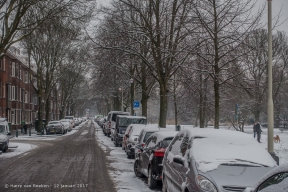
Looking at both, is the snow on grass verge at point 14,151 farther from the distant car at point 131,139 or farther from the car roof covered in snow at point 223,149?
the car roof covered in snow at point 223,149

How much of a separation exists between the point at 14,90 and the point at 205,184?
48969 mm

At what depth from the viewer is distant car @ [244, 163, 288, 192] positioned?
13.0 ft

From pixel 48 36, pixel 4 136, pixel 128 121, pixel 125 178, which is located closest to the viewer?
pixel 125 178

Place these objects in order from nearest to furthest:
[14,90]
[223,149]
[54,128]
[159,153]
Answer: [223,149], [159,153], [54,128], [14,90]

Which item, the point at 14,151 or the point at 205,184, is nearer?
the point at 205,184

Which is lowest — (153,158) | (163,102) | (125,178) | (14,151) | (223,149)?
(14,151)

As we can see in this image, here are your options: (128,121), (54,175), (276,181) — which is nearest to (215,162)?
(276,181)

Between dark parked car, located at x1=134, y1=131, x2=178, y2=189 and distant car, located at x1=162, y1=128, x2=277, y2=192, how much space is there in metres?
1.87

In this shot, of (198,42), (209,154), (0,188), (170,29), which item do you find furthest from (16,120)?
(209,154)

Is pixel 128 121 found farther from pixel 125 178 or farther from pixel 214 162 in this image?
pixel 214 162

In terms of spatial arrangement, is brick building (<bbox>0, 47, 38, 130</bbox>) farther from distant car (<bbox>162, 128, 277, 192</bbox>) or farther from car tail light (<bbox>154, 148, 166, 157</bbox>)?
distant car (<bbox>162, 128, 277, 192</bbox>)

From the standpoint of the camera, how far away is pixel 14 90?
2068 inches

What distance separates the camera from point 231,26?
18.7m

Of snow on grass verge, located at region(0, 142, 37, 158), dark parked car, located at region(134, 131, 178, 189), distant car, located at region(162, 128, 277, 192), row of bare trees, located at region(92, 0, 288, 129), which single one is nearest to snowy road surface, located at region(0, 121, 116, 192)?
dark parked car, located at region(134, 131, 178, 189)
